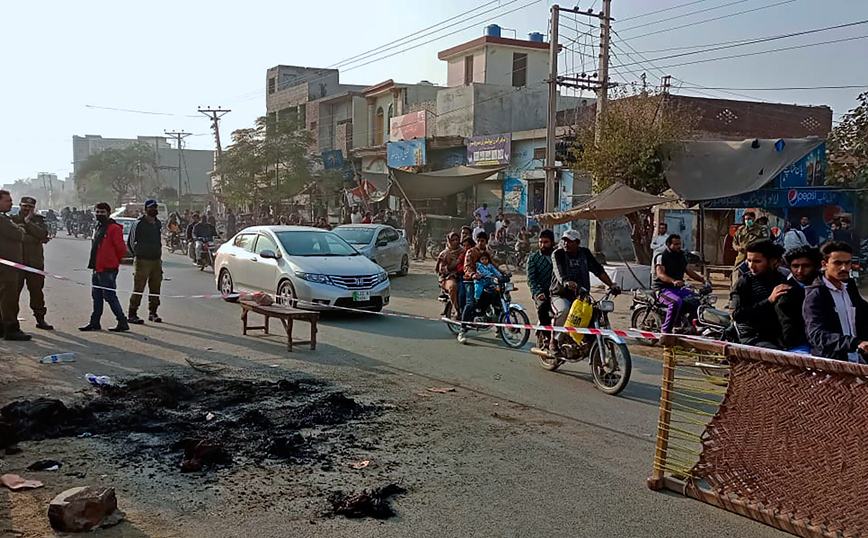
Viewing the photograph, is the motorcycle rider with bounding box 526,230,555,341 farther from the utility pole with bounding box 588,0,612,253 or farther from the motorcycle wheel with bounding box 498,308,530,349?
the utility pole with bounding box 588,0,612,253

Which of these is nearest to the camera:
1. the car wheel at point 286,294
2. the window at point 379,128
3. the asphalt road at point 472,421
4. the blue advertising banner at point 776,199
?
the asphalt road at point 472,421

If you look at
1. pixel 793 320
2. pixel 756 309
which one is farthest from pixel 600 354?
pixel 793 320

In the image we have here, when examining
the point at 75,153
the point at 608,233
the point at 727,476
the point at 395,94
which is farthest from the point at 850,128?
the point at 75,153

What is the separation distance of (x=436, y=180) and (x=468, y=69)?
19375 mm

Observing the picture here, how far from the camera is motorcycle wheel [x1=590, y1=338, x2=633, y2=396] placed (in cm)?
770

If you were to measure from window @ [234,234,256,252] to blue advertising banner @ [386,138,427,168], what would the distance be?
19.6m

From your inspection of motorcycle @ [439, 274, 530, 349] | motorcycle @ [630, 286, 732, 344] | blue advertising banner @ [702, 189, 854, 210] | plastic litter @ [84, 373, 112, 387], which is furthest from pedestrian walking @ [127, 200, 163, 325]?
blue advertising banner @ [702, 189, 854, 210]

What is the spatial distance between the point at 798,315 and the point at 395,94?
38.5 meters

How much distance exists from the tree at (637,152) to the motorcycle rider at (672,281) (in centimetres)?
928

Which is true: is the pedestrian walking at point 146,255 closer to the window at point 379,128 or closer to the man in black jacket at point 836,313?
the man in black jacket at point 836,313

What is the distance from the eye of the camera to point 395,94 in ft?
140

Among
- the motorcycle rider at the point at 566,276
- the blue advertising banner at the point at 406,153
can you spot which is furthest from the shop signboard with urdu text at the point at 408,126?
the motorcycle rider at the point at 566,276

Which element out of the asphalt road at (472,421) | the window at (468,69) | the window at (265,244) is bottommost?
the asphalt road at (472,421)

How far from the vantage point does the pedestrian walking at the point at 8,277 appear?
32.4 feet
